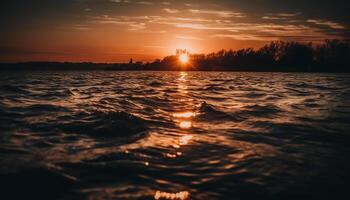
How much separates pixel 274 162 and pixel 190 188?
2.11 metres

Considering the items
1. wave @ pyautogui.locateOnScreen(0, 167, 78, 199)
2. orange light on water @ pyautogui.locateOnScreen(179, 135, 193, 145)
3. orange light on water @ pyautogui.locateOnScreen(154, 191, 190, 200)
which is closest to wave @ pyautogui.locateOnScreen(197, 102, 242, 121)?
orange light on water @ pyautogui.locateOnScreen(179, 135, 193, 145)

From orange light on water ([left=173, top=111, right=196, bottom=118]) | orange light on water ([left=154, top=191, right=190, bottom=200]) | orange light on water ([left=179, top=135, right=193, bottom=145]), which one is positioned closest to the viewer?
orange light on water ([left=154, top=191, right=190, bottom=200])

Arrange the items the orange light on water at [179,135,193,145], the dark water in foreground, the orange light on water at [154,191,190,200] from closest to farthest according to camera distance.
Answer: the orange light on water at [154,191,190,200] < the dark water in foreground < the orange light on water at [179,135,193,145]

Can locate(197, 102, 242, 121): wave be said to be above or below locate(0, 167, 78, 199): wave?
above

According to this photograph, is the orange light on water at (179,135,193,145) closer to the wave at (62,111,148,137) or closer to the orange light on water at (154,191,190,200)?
the wave at (62,111,148,137)

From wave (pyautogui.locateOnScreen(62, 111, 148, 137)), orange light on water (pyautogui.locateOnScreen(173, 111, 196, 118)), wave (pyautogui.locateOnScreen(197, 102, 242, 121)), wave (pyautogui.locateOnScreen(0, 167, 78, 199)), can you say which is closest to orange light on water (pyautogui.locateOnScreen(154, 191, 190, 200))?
wave (pyautogui.locateOnScreen(0, 167, 78, 199))

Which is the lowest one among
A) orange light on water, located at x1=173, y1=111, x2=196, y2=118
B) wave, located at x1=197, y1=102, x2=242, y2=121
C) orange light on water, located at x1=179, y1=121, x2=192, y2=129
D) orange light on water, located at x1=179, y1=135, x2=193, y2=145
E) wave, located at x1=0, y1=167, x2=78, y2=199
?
wave, located at x1=0, y1=167, x2=78, y2=199

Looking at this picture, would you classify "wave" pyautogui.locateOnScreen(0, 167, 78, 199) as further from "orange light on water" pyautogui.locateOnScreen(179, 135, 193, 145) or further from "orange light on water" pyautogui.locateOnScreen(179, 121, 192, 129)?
"orange light on water" pyautogui.locateOnScreen(179, 121, 192, 129)

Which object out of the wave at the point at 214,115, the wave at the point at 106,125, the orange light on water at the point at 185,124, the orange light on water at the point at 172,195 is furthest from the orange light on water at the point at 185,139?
the orange light on water at the point at 172,195

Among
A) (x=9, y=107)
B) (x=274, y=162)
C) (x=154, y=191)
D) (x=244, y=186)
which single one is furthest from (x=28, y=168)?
(x=9, y=107)

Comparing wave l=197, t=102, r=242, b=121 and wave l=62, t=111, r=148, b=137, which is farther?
wave l=197, t=102, r=242, b=121

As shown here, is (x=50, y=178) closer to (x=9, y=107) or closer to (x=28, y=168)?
(x=28, y=168)

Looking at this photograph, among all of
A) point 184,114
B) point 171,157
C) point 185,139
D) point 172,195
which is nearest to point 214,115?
point 184,114

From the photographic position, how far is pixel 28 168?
15.6 ft
